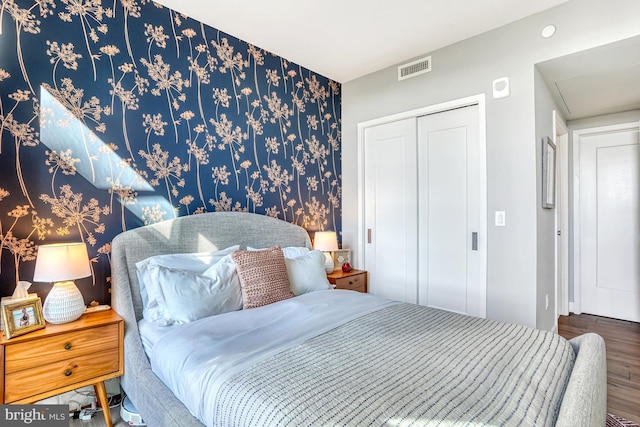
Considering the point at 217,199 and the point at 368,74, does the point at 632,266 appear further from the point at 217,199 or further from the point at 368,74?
the point at 217,199

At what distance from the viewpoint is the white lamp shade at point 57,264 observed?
1682mm

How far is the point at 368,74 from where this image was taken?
3.54 metres

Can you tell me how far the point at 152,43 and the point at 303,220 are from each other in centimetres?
197

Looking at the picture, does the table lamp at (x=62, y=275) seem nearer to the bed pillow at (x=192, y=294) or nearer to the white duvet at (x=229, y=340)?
the bed pillow at (x=192, y=294)

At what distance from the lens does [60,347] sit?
167cm

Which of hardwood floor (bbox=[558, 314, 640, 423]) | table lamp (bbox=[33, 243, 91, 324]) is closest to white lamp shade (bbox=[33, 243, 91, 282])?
table lamp (bbox=[33, 243, 91, 324])

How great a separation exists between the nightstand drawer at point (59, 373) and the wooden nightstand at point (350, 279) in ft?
5.92

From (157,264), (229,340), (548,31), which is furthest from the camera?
(548,31)

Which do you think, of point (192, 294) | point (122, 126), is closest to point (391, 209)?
point (192, 294)

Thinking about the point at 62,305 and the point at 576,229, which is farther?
the point at 576,229

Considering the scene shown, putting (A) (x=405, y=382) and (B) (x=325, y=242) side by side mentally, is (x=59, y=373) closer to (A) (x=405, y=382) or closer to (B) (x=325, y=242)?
(A) (x=405, y=382)

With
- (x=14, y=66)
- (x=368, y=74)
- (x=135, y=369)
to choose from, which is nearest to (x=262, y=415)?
(x=135, y=369)

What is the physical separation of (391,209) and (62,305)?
9.06ft

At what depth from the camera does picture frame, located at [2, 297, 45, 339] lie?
1.57 meters
